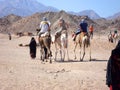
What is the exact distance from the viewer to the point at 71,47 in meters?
35.2

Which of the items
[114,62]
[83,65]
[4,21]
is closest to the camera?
[114,62]

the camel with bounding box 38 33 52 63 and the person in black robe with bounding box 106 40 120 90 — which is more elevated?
the camel with bounding box 38 33 52 63

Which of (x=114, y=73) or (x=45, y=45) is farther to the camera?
(x=45, y=45)

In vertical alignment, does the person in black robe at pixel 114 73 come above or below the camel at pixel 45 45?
below

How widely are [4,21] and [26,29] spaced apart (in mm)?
25607

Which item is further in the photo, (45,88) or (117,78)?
(45,88)

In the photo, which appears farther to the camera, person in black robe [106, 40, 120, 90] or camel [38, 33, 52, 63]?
camel [38, 33, 52, 63]

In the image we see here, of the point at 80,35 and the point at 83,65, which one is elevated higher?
the point at 80,35

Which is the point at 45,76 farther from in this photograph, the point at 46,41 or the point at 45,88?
the point at 46,41

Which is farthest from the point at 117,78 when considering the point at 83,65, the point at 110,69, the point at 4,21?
the point at 4,21

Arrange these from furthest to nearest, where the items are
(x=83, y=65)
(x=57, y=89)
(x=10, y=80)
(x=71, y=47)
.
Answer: (x=71, y=47), (x=83, y=65), (x=10, y=80), (x=57, y=89)

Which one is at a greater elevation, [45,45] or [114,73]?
[45,45]

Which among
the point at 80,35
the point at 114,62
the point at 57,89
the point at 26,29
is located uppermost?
the point at 26,29

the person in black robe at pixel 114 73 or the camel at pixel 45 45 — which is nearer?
the person in black robe at pixel 114 73
